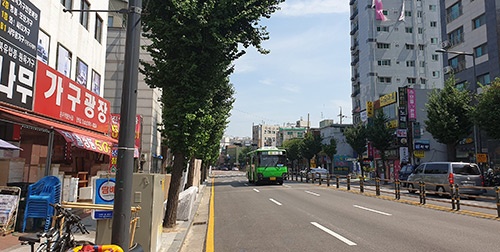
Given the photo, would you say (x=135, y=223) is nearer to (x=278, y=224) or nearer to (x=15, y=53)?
(x=278, y=224)

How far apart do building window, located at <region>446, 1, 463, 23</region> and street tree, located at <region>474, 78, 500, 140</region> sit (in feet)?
55.9

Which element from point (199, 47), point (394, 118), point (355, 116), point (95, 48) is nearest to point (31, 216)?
point (199, 47)

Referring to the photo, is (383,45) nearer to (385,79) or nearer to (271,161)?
(385,79)

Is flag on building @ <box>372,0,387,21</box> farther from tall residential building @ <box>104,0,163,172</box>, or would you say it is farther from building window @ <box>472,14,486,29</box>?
tall residential building @ <box>104,0,163,172</box>

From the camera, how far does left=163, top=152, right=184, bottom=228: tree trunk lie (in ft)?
32.9

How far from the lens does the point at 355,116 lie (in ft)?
217

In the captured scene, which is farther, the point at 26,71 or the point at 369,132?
the point at 369,132

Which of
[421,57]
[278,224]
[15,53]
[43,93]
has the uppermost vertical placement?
[421,57]

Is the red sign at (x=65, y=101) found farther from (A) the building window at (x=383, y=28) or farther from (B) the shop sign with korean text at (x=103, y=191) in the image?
(A) the building window at (x=383, y=28)

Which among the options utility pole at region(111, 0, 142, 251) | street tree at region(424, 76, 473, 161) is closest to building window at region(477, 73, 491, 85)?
street tree at region(424, 76, 473, 161)

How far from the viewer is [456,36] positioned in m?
36.9

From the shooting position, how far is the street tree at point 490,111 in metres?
22.1

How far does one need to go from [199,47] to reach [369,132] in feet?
109

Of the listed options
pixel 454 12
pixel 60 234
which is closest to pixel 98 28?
pixel 60 234
